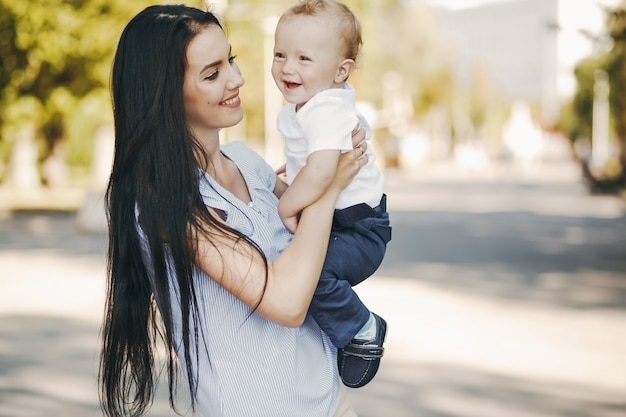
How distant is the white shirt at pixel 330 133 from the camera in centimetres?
230

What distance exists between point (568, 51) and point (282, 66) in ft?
511

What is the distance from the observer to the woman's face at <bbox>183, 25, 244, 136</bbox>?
2.21m

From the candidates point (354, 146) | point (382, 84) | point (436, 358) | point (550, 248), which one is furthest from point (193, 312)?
point (382, 84)

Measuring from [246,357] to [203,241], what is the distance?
0.27 meters

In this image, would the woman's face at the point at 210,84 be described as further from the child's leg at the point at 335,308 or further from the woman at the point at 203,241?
the child's leg at the point at 335,308

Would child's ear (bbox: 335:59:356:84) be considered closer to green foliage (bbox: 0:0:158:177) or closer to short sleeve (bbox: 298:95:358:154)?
short sleeve (bbox: 298:95:358:154)

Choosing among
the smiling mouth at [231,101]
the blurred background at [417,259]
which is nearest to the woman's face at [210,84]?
the smiling mouth at [231,101]

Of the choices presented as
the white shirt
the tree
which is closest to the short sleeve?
the white shirt

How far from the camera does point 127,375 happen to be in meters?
2.47

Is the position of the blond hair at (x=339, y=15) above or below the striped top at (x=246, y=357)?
above

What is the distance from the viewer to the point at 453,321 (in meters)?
9.21

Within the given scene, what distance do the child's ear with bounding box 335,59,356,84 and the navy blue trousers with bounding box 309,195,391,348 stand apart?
0.30m

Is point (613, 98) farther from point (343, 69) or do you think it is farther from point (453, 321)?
point (343, 69)

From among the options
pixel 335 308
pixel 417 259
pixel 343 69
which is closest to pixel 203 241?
pixel 335 308
